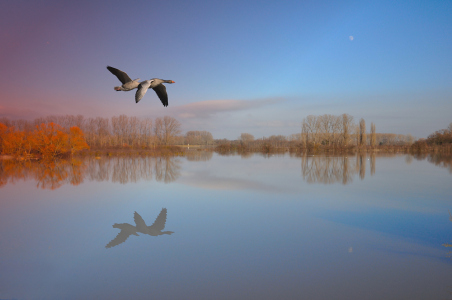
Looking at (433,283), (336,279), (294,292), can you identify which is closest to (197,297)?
(294,292)

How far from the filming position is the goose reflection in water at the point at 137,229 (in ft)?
15.4

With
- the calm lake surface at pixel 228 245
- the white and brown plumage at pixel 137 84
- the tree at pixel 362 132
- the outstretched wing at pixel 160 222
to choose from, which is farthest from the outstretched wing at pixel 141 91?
the tree at pixel 362 132

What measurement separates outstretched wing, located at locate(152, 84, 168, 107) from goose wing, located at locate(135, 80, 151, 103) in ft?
1.65

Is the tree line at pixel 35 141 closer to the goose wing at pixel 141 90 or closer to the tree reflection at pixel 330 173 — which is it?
the tree reflection at pixel 330 173

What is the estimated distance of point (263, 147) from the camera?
1636 inches

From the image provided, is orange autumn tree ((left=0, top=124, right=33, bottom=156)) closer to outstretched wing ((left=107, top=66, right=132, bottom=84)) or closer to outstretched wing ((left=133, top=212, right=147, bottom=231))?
outstretched wing ((left=133, top=212, right=147, bottom=231))

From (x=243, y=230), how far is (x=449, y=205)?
5712 mm

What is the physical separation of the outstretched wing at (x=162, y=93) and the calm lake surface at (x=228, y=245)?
2381mm

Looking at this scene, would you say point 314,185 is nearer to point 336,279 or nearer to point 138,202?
point 138,202

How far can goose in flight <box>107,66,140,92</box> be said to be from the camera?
11.7ft

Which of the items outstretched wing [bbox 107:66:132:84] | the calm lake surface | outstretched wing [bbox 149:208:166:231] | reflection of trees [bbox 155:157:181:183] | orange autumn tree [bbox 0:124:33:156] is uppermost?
outstretched wing [bbox 107:66:132:84]

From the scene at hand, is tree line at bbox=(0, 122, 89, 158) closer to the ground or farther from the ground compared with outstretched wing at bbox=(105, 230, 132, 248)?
farther from the ground

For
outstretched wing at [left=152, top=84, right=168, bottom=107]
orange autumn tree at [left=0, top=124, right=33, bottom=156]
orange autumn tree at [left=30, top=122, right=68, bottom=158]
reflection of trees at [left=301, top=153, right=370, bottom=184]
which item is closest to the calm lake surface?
outstretched wing at [left=152, top=84, right=168, bottom=107]

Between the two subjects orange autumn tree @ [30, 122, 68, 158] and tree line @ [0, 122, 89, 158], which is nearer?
tree line @ [0, 122, 89, 158]
